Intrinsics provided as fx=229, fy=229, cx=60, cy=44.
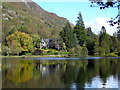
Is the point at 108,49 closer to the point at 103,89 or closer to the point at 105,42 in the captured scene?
the point at 105,42

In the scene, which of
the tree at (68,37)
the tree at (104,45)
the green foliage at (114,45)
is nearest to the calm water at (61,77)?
the tree at (104,45)

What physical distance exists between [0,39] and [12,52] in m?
14.5

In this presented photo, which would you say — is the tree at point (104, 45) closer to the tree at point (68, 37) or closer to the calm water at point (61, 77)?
the tree at point (68, 37)

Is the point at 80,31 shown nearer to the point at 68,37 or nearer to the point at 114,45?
the point at 68,37

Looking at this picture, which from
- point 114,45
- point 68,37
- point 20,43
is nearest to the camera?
point 20,43

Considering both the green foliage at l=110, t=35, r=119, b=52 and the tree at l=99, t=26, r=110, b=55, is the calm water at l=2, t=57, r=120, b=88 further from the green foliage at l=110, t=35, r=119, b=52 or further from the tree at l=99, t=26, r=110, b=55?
the green foliage at l=110, t=35, r=119, b=52

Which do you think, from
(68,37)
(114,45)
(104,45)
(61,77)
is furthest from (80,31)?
(61,77)

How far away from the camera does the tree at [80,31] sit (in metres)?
94.9

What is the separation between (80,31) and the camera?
97.1 meters

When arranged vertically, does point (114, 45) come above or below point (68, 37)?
below

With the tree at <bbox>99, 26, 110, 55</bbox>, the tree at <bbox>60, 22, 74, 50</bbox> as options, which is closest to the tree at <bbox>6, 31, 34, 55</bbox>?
the tree at <bbox>60, 22, 74, 50</bbox>

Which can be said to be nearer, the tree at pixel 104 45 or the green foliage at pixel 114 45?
the tree at pixel 104 45

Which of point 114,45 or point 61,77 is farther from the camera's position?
point 114,45

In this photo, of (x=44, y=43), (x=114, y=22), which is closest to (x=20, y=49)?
(x=44, y=43)
